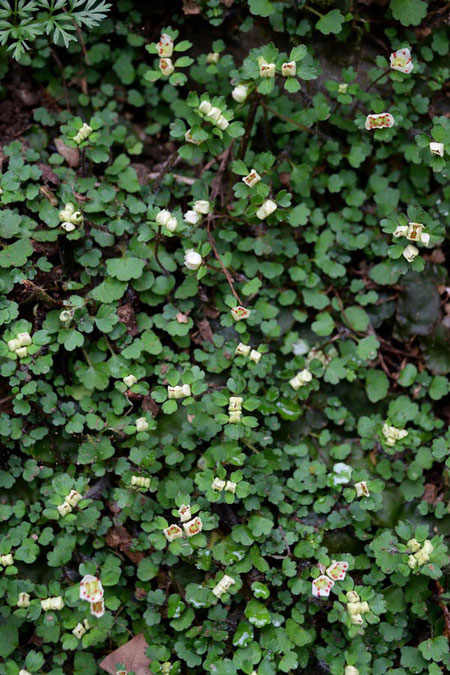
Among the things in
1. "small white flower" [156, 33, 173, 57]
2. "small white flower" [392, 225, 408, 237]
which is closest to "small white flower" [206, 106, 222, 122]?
"small white flower" [156, 33, 173, 57]

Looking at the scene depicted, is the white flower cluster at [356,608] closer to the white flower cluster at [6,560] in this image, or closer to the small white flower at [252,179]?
the white flower cluster at [6,560]

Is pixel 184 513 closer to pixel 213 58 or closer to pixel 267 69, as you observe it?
pixel 267 69

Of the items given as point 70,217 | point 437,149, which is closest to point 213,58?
point 70,217

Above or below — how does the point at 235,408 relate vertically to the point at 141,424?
above

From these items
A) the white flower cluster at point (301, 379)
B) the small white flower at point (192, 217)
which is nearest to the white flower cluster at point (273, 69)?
the small white flower at point (192, 217)

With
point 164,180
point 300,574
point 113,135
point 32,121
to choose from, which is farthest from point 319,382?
point 32,121

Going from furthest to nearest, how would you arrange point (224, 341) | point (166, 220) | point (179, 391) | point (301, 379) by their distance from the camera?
point (224, 341), point (301, 379), point (166, 220), point (179, 391)

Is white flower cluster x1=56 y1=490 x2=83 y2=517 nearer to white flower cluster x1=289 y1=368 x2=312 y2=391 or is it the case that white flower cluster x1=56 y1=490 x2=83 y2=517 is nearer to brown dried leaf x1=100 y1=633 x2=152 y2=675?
brown dried leaf x1=100 y1=633 x2=152 y2=675

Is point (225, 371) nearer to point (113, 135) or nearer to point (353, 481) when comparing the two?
point (353, 481)
